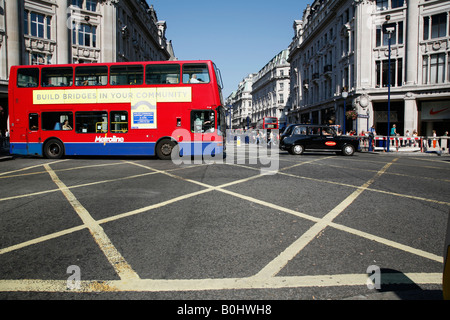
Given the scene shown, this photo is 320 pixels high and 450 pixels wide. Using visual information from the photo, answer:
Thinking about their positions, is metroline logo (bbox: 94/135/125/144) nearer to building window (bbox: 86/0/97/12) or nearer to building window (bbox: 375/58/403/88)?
building window (bbox: 86/0/97/12)

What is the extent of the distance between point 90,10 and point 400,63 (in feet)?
101

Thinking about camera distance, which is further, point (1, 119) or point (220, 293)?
point (1, 119)

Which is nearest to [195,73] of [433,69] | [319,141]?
[319,141]

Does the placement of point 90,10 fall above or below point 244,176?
above

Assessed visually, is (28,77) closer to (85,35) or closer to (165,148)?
(165,148)

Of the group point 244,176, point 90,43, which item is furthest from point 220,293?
point 90,43

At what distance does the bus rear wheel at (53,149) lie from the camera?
15.5 m

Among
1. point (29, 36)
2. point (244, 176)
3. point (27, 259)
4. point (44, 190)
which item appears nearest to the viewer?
point (27, 259)

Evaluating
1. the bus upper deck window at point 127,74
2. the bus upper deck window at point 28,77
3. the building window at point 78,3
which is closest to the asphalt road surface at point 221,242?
the bus upper deck window at point 127,74

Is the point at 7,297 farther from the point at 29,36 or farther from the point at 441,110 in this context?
the point at 441,110

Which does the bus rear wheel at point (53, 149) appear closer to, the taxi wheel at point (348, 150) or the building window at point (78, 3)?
the taxi wheel at point (348, 150)

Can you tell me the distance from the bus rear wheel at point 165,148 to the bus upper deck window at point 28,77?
6410 millimetres

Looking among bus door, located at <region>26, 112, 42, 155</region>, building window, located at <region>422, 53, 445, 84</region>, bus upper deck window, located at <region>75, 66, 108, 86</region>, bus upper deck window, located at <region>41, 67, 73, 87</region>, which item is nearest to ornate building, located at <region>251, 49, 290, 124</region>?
building window, located at <region>422, 53, 445, 84</region>

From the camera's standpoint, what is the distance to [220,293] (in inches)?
105
